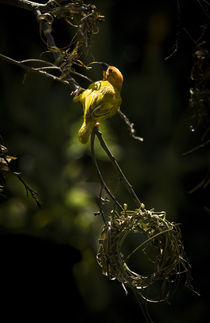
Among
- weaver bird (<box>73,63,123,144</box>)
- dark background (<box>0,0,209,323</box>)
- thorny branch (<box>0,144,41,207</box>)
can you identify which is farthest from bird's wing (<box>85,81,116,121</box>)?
dark background (<box>0,0,209,323</box>)

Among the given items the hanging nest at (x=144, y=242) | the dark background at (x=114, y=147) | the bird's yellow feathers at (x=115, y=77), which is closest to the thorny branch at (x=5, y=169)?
the hanging nest at (x=144, y=242)

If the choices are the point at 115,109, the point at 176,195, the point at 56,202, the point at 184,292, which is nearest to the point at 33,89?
the point at 56,202

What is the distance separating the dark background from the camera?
340 centimetres

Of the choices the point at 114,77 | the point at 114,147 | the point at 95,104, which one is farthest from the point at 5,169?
the point at 114,147

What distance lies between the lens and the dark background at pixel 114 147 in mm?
3400

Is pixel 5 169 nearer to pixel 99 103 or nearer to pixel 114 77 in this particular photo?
pixel 99 103

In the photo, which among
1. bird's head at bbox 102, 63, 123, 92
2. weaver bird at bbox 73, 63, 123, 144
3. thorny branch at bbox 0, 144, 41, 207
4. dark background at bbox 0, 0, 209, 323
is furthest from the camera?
dark background at bbox 0, 0, 209, 323

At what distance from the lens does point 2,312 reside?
1582 mm

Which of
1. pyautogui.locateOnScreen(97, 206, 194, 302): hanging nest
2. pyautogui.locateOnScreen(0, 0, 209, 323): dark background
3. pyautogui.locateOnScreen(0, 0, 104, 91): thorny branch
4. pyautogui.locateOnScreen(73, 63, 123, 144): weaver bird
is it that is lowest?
pyautogui.locateOnScreen(0, 0, 209, 323): dark background

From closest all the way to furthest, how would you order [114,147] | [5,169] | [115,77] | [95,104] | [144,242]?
[144,242] < [5,169] < [95,104] < [115,77] < [114,147]

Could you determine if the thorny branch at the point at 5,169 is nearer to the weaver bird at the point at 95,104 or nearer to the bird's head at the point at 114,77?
the weaver bird at the point at 95,104

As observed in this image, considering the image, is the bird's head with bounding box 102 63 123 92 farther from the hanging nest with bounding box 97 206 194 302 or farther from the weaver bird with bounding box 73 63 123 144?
the hanging nest with bounding box 97 206 194 302

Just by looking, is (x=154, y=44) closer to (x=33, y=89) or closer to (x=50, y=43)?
(x=33, y=89)

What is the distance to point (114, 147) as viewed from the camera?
11.9 ft
